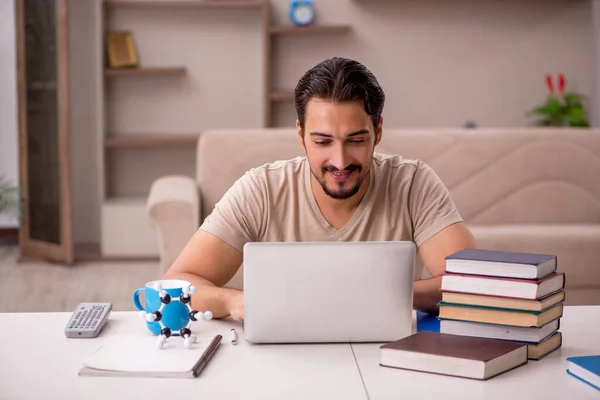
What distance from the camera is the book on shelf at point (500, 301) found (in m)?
1.29

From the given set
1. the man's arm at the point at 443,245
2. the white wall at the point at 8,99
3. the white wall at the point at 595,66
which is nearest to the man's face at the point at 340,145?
the man's arm at the point at 443,245

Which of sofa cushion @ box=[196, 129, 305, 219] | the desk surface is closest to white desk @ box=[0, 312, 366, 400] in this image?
the desk surface

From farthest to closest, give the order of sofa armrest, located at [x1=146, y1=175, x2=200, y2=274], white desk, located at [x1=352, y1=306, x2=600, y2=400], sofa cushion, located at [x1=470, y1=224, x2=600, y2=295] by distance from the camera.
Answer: sofa cushion, located at [x1=470, y1=224, x2=600, y2=295] → sofa armrest, located at [x1=146, y1=175, x2=200, y2=274] → white desk, located at [x1=352, y1=306, x2=600, y2=400]

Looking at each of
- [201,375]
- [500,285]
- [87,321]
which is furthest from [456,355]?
[87,321]

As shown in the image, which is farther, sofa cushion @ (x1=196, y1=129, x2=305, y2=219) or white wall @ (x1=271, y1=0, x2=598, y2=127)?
white wall @ (x1=271, y1=0, x2=598, y2=127)

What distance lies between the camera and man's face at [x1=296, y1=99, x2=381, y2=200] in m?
1.78

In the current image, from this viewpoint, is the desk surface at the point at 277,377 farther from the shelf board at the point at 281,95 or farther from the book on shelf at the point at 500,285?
the shelf board at the point at 281,95

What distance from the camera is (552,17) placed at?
518cm

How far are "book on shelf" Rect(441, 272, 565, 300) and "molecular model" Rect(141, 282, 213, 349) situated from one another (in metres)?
0.41

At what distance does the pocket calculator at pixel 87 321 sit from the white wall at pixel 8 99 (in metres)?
3.94

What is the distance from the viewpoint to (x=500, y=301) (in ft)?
4.25

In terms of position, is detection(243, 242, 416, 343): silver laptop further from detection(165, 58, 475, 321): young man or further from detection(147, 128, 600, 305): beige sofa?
detection(147, 128, 600, 305): beige sofa

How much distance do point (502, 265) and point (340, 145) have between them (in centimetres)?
58

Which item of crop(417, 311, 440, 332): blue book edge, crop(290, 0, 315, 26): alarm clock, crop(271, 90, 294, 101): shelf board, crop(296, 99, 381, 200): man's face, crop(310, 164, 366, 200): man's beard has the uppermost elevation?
crop(290, 0, 315, 26): alarm clock
